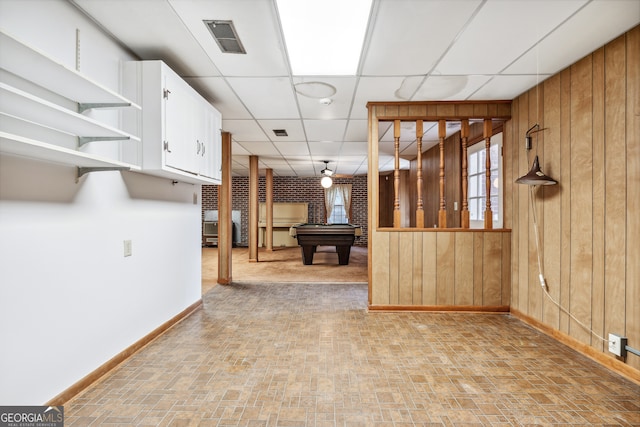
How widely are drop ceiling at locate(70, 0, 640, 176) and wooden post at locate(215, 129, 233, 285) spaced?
3.69 ft

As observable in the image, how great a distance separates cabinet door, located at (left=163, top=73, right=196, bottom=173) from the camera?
2.52 meters

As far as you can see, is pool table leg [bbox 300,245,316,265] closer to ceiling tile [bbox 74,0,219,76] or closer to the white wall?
the white wall

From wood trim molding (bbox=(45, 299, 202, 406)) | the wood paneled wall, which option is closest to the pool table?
wood trim molding (bbox=(45, 299, 202, 406))

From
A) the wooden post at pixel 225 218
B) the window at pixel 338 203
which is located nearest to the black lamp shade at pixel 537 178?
the wooden post at pixel 225 218

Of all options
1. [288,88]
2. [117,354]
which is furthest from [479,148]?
[117,354]

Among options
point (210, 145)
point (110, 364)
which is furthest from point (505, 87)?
point (110, 364)

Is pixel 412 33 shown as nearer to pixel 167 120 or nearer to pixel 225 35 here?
pixel 225 35

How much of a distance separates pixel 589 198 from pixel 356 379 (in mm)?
2260

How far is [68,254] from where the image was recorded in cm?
194

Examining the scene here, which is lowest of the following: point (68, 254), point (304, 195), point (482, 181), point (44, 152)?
point (68, 254)

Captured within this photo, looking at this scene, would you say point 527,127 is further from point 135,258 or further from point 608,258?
point 135,258

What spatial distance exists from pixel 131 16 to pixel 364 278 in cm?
469

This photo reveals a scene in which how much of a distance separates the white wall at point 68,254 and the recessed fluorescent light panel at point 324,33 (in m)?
1.30

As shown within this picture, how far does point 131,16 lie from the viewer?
83.2 inches
